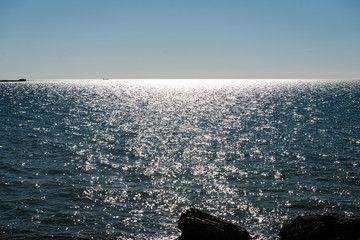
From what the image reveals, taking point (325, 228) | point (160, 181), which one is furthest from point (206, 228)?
point (160, 181)

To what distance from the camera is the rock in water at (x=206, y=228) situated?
1650 cm

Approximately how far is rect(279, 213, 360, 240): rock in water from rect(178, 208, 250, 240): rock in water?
2.79 metres

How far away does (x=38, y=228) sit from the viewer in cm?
1912

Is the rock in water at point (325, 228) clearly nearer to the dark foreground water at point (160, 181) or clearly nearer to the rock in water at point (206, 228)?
the dark foreground water at point (160, 181)

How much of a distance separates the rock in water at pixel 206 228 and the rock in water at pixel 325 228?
2.79m

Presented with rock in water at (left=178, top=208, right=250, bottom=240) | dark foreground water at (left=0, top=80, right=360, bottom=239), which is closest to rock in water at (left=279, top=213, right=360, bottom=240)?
dark foreground water at (left=0, top=80, right=360, bottom=239)

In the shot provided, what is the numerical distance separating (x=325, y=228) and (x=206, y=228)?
6106 millimetres

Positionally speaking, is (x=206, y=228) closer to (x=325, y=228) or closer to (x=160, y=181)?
(x=325, y=228)

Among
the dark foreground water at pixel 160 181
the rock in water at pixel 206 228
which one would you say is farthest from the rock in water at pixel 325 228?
the rock in water at pixel 206 228

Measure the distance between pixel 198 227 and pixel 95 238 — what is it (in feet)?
20.2

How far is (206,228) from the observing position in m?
16.5

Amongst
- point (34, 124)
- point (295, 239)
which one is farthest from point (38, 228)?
point (34, 124)

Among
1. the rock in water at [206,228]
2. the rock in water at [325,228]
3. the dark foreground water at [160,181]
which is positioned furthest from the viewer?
the dark foreground water at [160,181]

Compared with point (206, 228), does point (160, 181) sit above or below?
below
